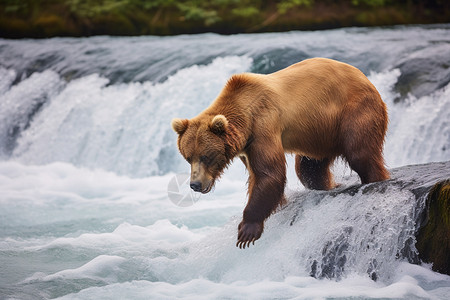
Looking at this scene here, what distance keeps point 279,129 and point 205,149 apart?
644 millimetres

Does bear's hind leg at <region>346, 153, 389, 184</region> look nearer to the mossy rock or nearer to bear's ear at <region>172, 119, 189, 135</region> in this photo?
the mossy rock

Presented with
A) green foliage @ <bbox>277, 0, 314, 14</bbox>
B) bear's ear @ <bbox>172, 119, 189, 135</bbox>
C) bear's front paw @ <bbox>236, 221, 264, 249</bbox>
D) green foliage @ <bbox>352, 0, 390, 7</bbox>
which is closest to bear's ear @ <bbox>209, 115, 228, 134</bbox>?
bear's ear @ <bbox>172, 119, 189, 135</bbox>

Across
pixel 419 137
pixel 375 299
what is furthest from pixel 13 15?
pixel 375 299

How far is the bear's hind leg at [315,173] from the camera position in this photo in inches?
215

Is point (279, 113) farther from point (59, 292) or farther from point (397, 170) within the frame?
point (59, 292)

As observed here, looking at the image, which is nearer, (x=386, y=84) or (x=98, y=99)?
(x=386, y=84)

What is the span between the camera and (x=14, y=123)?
502 inches

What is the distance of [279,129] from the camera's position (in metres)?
4.76

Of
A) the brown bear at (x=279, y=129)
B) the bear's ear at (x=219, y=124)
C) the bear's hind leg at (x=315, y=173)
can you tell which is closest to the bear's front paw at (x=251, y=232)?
the brown bear at (x=279, y=129)

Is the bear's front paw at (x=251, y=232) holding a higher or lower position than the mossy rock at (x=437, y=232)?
lower

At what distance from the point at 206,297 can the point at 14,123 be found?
9265mm

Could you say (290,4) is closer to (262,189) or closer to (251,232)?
(262,189)

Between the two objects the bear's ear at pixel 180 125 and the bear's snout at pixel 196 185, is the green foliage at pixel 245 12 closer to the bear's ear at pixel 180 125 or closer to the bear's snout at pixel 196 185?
the bear's ear at pixel 180 125

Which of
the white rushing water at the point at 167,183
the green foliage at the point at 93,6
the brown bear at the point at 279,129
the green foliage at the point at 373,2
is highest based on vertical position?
the green foliage at the point at 373,2
